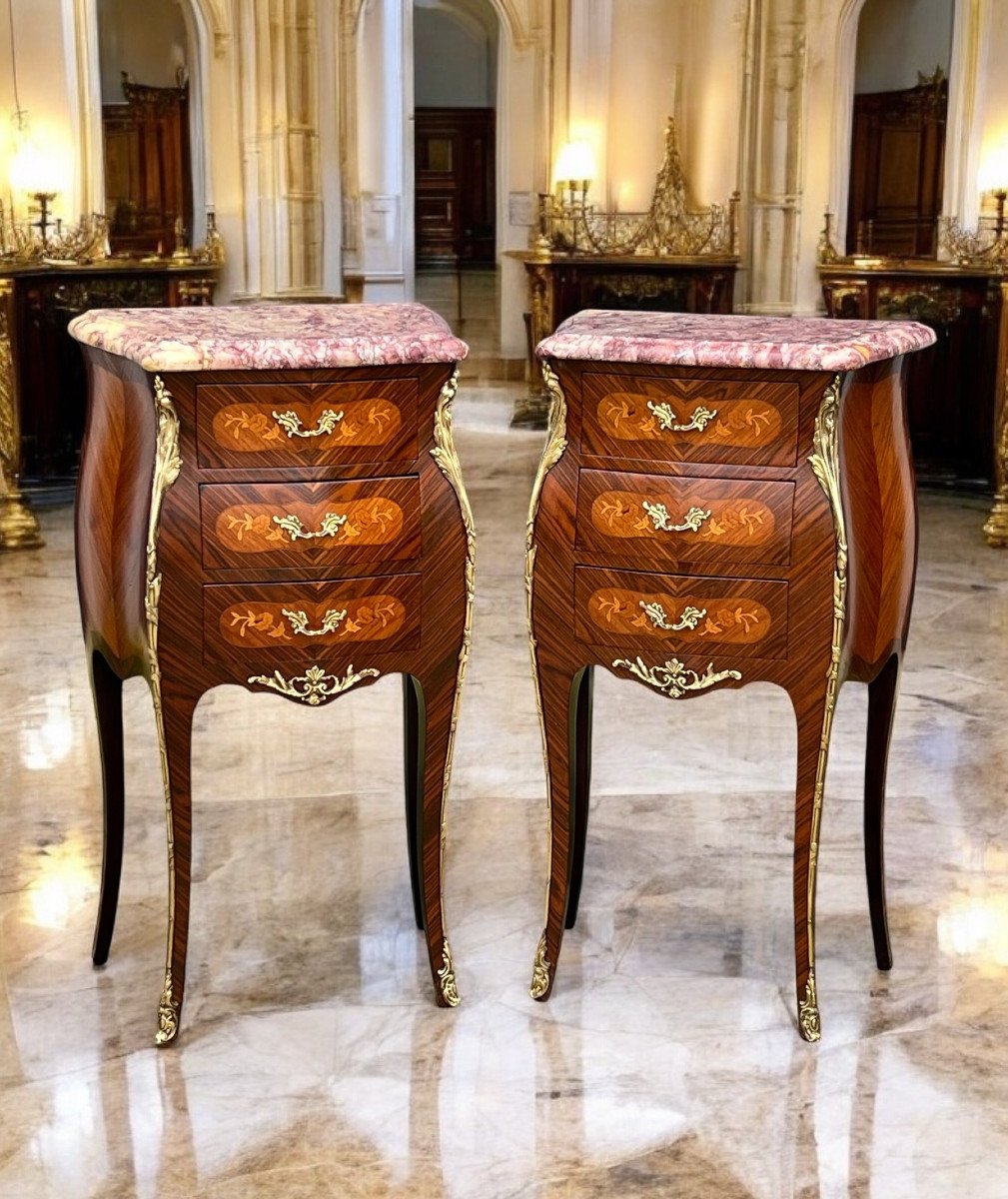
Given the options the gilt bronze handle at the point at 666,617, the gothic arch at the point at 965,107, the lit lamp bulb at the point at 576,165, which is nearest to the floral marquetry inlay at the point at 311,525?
the gilt bronze handle at the point at 666,617

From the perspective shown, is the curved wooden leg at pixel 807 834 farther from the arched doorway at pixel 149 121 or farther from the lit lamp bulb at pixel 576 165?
the lit lamp bulb at pixel 576 165

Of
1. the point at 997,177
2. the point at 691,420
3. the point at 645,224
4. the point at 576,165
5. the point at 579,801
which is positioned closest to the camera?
the point at 691,420

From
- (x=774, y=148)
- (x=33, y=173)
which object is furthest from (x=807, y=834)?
(x=774, y=148)

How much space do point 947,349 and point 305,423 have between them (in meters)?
6.35

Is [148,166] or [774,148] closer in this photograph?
Result: [774,148]

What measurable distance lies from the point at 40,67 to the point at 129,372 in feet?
21.2

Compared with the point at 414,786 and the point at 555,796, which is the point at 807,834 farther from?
the point at 414,786

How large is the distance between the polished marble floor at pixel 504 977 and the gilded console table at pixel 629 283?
6.10 meters

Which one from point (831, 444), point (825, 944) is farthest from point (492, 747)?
point (831, 444)

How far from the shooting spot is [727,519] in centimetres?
261

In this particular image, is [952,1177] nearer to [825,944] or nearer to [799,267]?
[825,944]

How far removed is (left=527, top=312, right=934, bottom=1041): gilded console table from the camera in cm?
256

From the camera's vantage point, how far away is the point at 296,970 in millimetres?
3020

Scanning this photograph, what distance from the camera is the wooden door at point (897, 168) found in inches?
381
